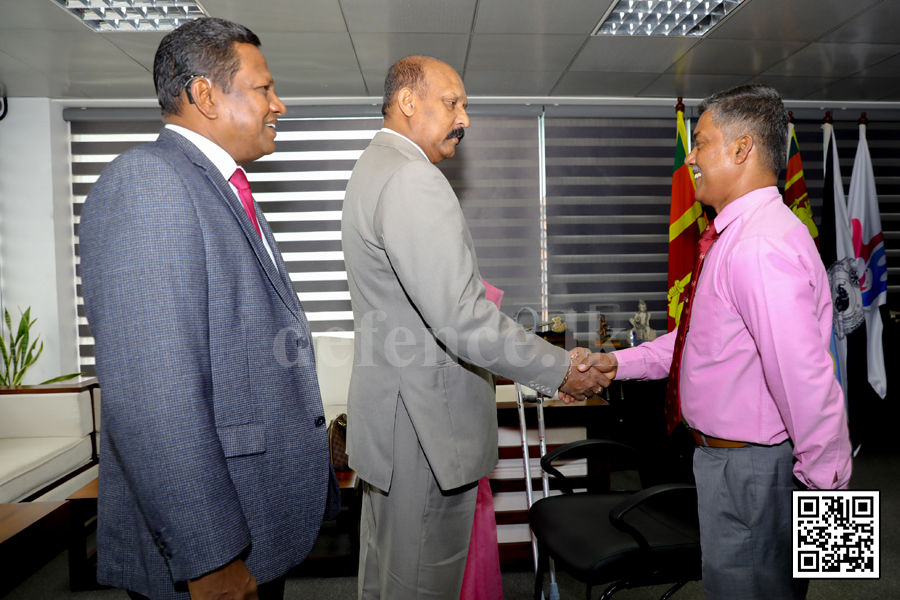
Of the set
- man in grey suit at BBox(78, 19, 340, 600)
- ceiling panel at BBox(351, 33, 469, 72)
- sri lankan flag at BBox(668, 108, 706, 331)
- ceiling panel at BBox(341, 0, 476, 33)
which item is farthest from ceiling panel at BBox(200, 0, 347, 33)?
sri lankan flag at BBox(668, 108, 706, 331)

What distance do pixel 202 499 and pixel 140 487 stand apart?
10 centimetres

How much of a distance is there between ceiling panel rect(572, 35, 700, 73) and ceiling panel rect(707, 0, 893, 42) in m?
0.23

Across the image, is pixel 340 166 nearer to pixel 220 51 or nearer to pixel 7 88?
pixel 7 88

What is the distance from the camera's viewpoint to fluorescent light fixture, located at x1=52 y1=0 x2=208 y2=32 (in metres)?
3.01

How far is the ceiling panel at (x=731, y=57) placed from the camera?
352cm

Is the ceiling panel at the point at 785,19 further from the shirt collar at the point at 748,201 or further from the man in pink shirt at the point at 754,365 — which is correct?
the shirt collar at the point at 748,201

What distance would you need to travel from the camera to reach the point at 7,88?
156 inches

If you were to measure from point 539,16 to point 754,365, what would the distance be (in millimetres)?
2521

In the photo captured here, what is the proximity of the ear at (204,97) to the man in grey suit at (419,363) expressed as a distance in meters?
0.39

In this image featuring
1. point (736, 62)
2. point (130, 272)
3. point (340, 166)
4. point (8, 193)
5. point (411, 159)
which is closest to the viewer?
point (130, 272)

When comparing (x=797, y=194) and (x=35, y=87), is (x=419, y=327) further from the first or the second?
(x=35, y=87)

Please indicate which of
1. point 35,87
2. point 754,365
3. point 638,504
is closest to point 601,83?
point 754,365

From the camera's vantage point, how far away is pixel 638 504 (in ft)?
5.00

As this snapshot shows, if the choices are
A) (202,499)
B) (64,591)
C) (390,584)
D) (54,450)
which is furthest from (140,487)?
(54,450)
